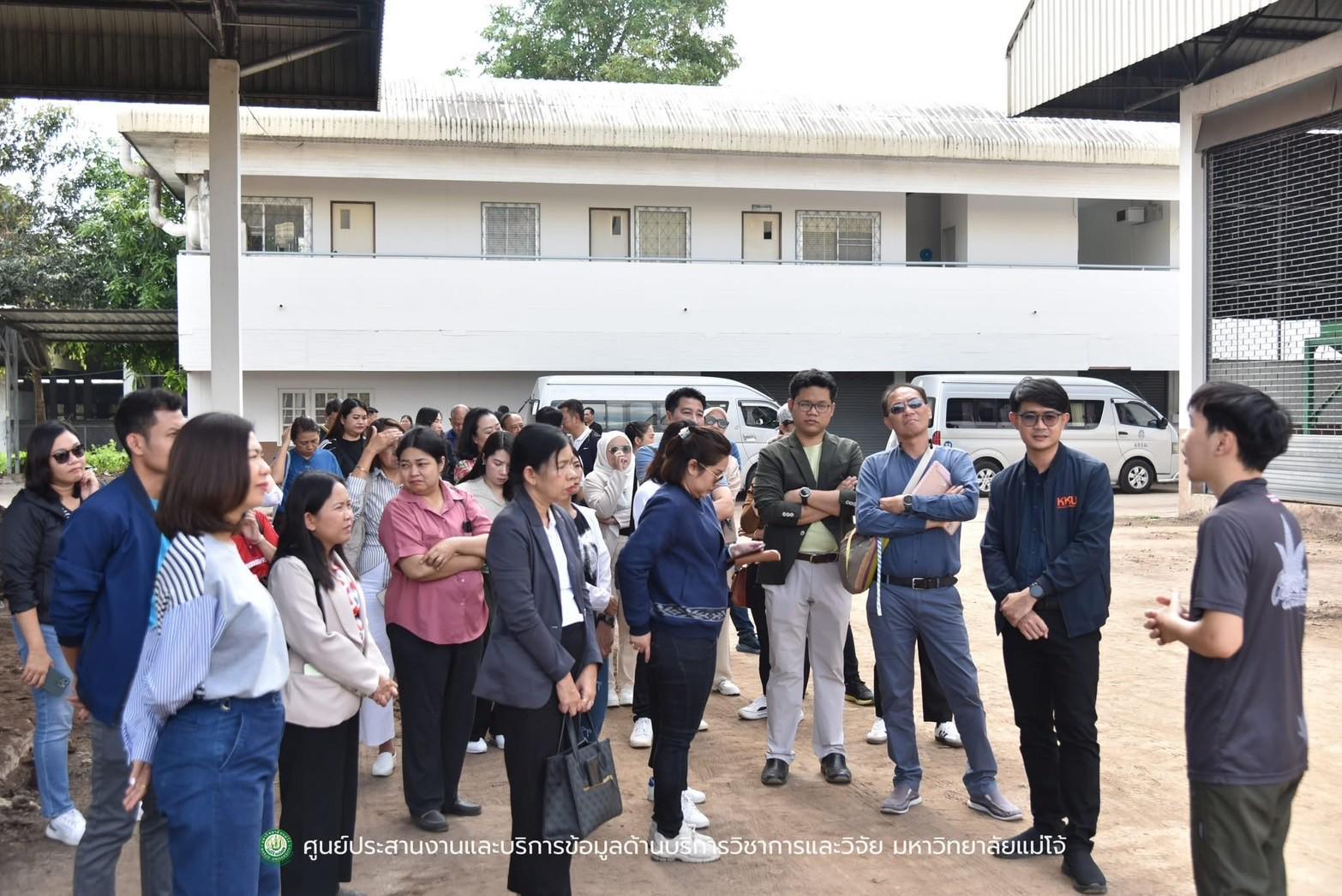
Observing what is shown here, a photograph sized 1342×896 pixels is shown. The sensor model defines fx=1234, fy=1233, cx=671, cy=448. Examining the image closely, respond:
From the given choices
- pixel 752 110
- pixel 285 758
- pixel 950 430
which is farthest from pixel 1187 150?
pixel 285 758

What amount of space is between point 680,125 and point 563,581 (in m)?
20.0

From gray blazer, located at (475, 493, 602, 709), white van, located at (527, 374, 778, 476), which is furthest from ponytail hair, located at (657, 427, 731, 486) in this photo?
white van, located at (527, 374, 778, 476)

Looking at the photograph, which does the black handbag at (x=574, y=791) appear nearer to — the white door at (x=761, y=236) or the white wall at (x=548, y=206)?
the white wall at (x=548, y=206)

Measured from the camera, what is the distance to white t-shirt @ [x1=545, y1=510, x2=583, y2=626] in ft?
13.9

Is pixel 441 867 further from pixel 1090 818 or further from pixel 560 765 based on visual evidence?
pixel 1090 818

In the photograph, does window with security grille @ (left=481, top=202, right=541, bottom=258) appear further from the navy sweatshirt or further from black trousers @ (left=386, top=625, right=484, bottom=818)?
the navy sweatshirt

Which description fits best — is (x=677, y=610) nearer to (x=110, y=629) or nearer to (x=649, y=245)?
(x=110, y=629)

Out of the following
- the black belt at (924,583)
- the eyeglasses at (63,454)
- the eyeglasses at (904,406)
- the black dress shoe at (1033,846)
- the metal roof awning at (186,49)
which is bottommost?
the black dress shoe at (1033,846)

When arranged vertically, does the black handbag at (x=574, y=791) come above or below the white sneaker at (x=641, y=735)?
above

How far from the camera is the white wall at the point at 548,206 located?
23.2m

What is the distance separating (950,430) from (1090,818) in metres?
17.0

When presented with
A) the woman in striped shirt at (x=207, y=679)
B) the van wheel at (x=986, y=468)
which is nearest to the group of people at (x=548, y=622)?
the woman in striped shirt at (x=207, y=679)

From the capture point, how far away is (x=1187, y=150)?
55.1 feet

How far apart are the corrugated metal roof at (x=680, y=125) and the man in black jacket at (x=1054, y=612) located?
1895 centimetres
